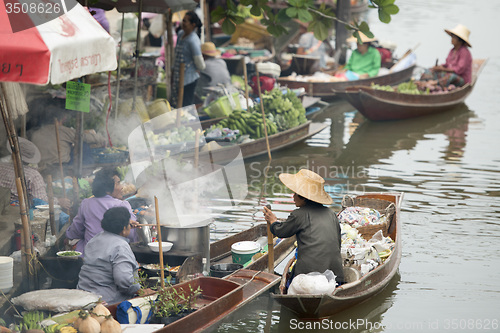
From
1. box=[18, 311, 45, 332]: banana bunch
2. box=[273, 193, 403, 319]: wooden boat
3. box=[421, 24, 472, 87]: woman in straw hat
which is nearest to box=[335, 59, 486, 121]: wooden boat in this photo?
box=[421, 24, 472, 87]: woman in straw hat

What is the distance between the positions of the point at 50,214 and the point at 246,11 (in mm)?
11538

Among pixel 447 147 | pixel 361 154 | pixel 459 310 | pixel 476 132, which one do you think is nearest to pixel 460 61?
pixel 476 132

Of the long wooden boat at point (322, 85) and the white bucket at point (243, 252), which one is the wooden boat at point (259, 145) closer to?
the long wooden boat at point (322, 85)

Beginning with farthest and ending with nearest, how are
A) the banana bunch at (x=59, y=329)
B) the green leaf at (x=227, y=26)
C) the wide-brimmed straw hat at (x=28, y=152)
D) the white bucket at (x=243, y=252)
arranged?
the green leaf at (x=227, y=26) < the wide-brimmed straw hat at (x=28, y=152) < the white bucket at (x=243, y=252) < the banana bunch at (x=59, y=329)

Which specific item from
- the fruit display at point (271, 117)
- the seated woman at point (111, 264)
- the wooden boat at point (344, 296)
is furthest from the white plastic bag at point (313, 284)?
the fruit display at point (271, 117)

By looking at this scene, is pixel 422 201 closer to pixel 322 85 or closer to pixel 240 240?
pixel 240 240

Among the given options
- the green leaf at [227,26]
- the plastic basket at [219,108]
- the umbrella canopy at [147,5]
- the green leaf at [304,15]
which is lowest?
the plastic basket at [219,108]

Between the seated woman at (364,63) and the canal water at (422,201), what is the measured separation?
786 millimetres

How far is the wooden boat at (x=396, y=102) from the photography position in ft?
41.2

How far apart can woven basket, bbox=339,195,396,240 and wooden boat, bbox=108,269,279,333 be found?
1.37 meters

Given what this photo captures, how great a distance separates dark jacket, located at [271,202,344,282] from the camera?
5258 mm

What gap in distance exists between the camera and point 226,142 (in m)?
9.84

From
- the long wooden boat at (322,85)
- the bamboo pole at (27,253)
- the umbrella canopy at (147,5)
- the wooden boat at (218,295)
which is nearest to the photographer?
the wooden boat at (218,295)

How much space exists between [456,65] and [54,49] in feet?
36.6
